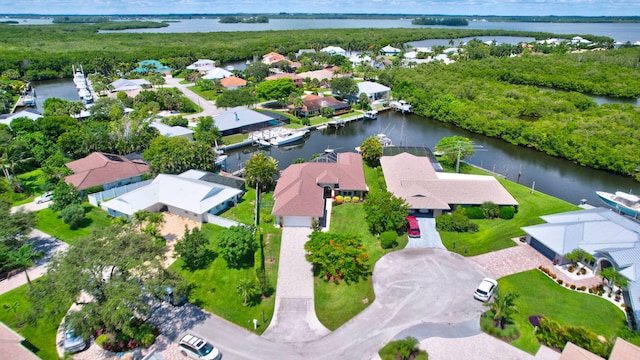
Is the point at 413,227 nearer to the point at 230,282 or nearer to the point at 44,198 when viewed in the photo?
the point at 230,282

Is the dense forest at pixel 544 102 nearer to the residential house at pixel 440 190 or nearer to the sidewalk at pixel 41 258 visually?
the residential house at pixel 440 190

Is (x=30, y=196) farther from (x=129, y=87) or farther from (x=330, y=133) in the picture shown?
(x=129, y=87)

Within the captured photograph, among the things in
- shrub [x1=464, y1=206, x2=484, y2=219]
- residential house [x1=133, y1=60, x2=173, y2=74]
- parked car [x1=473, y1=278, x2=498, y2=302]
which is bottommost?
parked car [x1=473, y1=278, x2=498, y2=302]

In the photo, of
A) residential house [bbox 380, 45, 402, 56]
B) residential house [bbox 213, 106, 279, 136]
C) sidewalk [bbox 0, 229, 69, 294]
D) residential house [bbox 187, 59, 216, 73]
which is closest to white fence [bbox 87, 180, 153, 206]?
sidewalk [bbox 0, 229, 69, 294]

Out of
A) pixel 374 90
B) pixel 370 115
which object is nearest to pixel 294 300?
pixel 370 115

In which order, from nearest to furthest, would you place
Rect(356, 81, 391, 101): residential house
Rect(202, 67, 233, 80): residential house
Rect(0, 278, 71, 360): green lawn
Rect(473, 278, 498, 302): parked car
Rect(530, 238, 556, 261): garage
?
Rect(0, 278, 71, 360): green lawn → Rect(473, 278, 498, 302): parked car → Rect(530, 238, 556, 261): garage → Rect(356, 81, 391, 101): residential house → Rect(202, 67, 233, 80): residential house

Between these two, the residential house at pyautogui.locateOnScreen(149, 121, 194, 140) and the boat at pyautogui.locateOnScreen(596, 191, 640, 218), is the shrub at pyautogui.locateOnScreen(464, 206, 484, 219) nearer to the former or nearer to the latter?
the boat at pyautogui.locateOnScreen(596, 191, 640, 218)

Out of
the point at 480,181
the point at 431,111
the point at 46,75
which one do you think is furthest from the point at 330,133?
the point at 46,75
